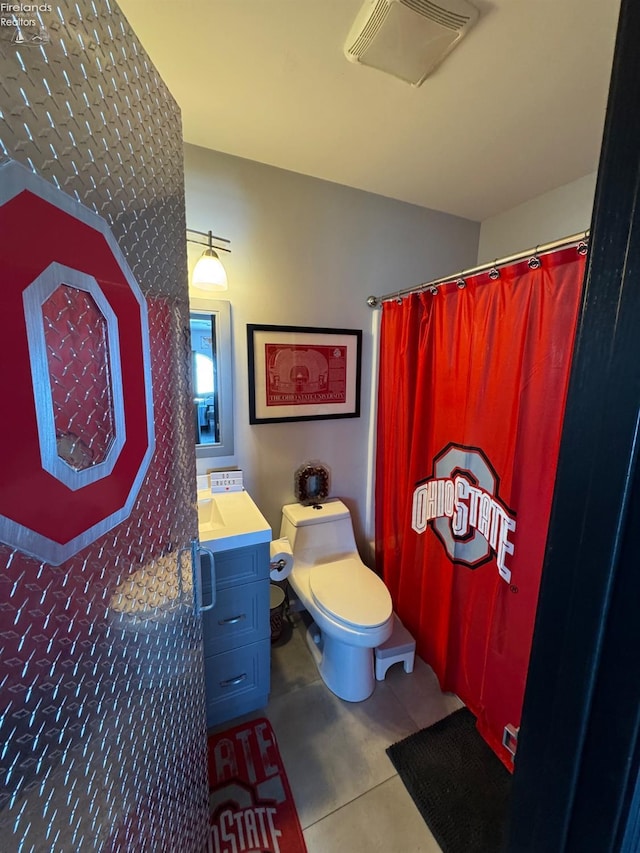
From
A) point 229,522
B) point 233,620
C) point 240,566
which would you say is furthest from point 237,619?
point 229,522

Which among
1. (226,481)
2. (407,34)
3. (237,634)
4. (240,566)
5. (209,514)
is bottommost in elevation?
(237,634)

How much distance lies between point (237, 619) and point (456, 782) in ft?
3.32

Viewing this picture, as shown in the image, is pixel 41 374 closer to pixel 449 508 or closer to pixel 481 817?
pixel 449 508

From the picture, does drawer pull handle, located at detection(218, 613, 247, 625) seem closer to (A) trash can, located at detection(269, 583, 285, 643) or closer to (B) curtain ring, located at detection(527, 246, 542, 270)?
(A) trash can, located at detection(269, 583, 285, 643)

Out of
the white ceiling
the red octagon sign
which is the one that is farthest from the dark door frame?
the white ceiling

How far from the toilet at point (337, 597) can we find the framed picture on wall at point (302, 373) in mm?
565

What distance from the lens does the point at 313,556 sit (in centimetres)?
187

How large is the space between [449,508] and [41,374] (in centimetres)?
157

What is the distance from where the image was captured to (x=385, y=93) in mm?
1166

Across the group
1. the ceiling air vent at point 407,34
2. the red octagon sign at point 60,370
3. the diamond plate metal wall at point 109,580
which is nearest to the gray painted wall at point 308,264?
the ceiling air vent at point 407,34

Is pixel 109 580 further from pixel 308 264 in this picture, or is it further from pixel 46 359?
pixel 308 264

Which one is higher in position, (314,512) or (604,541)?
(604,541)

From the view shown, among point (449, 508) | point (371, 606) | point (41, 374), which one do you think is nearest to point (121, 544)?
point (41, 374)

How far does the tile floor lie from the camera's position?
112 centimetres
